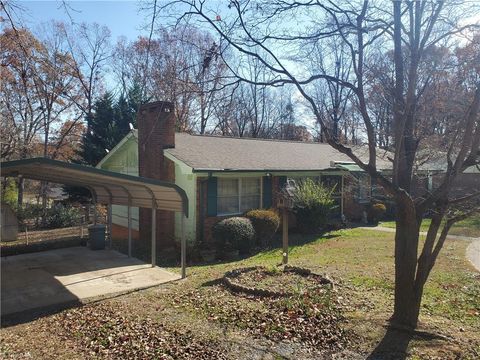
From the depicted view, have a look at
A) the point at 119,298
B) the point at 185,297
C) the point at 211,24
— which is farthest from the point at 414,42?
the point at 119,298

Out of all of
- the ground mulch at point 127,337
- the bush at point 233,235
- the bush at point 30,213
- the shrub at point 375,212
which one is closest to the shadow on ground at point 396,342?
the ground mulch at point 127,337

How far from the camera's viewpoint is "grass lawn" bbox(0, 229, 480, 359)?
5.23 metres

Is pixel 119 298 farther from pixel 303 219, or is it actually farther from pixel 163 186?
pixel 303 219

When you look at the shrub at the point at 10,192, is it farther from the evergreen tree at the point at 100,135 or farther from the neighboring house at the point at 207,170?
the neighboring house at the point at 207,170

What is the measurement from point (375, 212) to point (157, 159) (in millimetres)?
11777

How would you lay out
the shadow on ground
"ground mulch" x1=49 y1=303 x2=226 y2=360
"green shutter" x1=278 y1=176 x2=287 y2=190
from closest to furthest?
the shadow on ground
"ground mulch" x1=49 y1=303 x2=226 y2=360
"green shutter" x1=278 y1=176 x2=287 y2=190

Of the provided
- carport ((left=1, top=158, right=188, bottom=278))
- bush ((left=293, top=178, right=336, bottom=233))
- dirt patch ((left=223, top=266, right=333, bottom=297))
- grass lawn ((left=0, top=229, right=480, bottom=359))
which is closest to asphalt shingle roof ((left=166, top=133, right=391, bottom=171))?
bush ((left=293, top=178, right=336, bottom=233))

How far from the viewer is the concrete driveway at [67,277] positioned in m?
7.83

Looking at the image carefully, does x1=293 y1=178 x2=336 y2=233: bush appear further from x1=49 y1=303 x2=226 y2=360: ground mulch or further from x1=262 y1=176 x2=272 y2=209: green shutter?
x1=49 y1=303 x2=226 y2=360: ground mulch

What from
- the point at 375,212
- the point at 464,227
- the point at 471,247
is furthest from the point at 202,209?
the point at 464,227

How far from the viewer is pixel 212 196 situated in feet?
45.0

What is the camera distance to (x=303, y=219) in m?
16.1

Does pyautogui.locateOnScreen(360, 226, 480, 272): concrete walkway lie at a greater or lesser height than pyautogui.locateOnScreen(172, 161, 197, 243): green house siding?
lesser

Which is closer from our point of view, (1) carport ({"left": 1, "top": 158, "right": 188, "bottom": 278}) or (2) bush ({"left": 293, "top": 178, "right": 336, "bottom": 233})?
(1) carport ({"left": 1, "top": 158, "right": 188, "bottom": 278})
